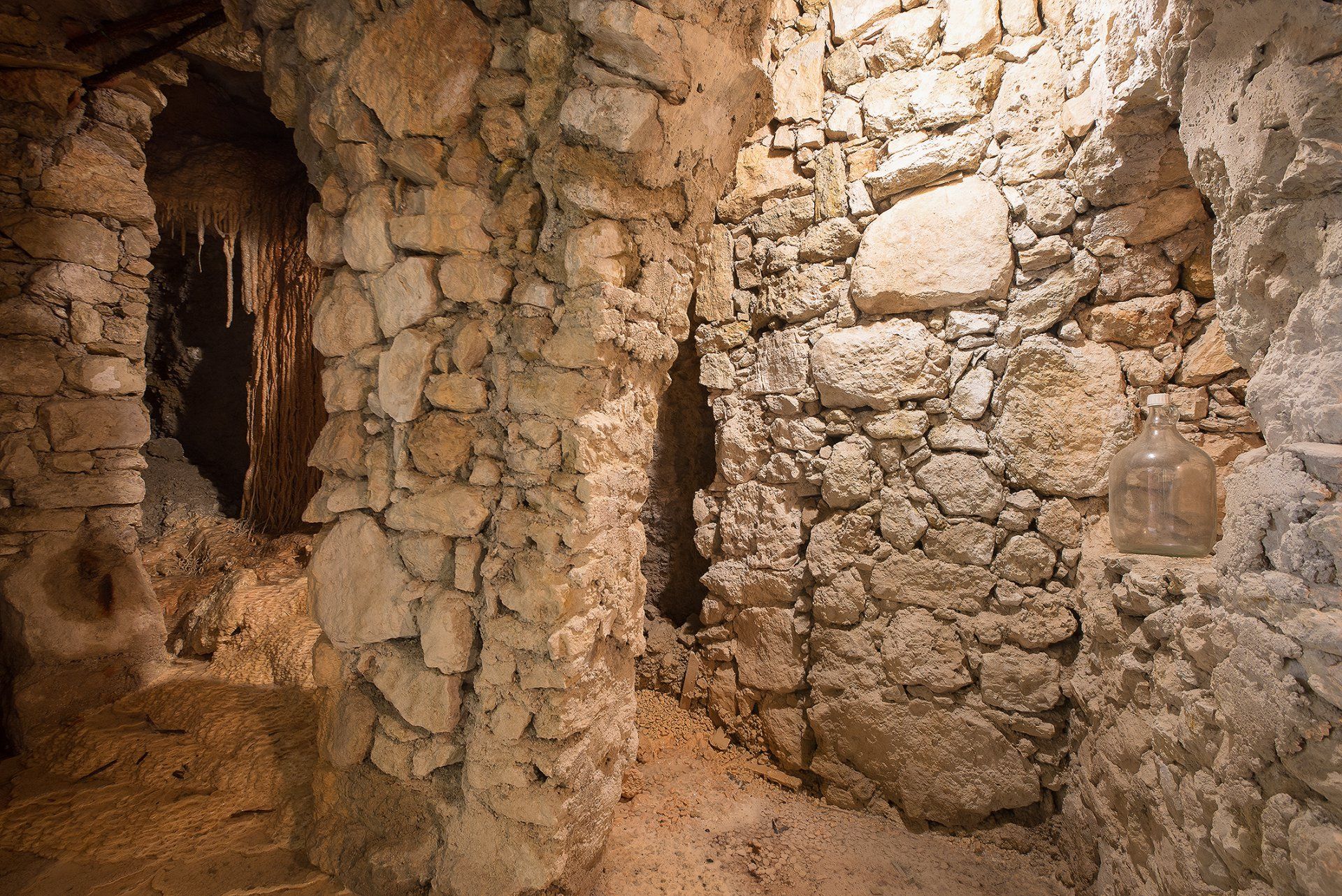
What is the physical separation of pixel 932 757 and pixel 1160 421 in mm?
1334

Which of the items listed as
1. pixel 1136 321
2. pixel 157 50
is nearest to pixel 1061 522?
pixel 1136 321

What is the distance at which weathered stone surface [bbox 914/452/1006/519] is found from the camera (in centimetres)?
212

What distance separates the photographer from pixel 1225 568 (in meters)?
1.27

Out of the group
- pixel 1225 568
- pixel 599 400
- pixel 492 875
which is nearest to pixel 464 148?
pixel 599 400

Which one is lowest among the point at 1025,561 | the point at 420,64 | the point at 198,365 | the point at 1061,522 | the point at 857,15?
the point at 1025,561

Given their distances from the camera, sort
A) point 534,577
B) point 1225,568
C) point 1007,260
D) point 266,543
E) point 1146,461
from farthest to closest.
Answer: point 266,543
point 1007,260
point 1146,461
point 534,577
point 1225,568

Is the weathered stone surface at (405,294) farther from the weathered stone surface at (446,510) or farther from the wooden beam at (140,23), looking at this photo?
the wooden beam at (140,23)

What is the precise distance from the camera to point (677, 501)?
2.96 meters

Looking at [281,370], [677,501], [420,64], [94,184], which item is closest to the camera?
[420,64]

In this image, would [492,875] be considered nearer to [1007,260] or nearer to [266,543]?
[1007,260]

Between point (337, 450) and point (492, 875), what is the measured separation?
1116 millimetres

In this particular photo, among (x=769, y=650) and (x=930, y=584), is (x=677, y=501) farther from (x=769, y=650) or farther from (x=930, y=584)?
(x=930, y=584)

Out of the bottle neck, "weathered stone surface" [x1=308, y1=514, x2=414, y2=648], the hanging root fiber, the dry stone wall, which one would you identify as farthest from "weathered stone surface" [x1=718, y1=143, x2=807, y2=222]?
the hanging root fiber

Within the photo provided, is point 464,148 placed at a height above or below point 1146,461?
above
